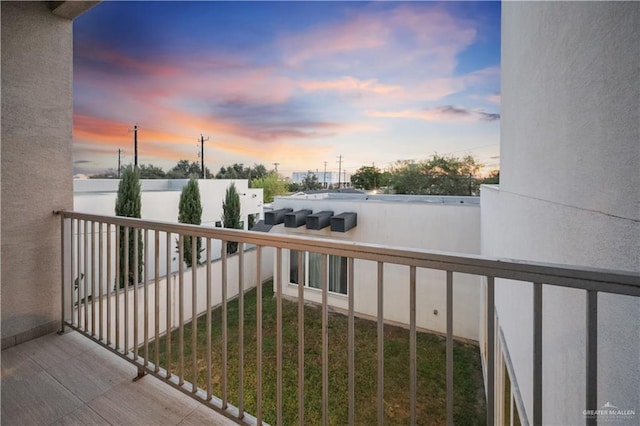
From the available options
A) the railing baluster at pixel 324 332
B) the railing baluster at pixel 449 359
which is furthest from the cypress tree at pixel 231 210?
the railing baluster at pixel 449 359

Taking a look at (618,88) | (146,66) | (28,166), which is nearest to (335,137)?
(146,66)

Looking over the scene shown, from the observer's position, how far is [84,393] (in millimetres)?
1845

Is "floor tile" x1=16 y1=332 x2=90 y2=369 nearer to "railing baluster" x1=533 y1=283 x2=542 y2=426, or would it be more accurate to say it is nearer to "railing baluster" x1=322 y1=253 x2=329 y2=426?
"railing baluster" x1=322 y1=253 x2=329 y2=426

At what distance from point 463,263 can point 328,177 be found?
813 inches

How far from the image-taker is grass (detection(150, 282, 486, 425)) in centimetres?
380

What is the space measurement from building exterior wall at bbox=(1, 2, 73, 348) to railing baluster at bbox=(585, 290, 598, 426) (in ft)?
11.3

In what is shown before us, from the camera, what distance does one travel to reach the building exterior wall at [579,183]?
841 millimetres

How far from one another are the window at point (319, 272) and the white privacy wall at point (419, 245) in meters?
0.18

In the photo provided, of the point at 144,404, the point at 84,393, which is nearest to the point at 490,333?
the point at 144,404

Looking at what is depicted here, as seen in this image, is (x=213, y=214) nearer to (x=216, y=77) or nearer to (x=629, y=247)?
(x=216, y=77)

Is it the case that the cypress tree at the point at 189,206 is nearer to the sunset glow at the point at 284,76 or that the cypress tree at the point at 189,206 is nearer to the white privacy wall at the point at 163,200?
the white privacy wall at the point at 163,200

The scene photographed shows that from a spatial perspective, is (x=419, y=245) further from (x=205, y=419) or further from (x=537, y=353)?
(x=537, y=353)

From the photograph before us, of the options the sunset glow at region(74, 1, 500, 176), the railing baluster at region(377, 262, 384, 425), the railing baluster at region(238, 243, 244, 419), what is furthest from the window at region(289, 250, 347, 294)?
the sunset glow at region(74, 1, 500, 176)

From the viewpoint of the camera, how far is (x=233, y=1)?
8695 millimetres
